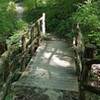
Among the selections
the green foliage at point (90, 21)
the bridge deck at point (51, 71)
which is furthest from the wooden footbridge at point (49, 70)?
the green foliage at point (90, 21)

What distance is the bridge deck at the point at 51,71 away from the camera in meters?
6.36

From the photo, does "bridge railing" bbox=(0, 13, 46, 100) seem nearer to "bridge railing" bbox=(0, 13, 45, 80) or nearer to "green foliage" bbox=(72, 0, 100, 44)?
"bridge railing" bbox=(0, 13, 45, 80)

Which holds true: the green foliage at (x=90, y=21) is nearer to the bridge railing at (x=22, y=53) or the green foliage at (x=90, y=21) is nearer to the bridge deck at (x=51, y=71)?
the bridge deck at (x=51, y=71)

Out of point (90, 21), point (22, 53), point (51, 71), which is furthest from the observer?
point (90, 21)

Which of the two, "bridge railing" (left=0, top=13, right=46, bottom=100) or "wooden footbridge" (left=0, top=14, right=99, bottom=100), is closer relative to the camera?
"bridge railing" (left=0, top=13, right=46, bottom=100)

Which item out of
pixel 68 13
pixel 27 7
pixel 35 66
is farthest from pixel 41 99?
pixel 27 7

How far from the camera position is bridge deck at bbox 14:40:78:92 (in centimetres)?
636

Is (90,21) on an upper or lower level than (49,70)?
upper

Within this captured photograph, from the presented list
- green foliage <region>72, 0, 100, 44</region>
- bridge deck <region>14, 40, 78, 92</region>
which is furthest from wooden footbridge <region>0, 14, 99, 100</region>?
green foliage <region>72, 0, 100, 44</region>

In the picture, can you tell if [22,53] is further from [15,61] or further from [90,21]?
[90,21]

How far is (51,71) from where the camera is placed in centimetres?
749

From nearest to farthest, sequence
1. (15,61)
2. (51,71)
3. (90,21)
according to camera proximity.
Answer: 1. (51,71)
2. (15,61)
3. (90,21)

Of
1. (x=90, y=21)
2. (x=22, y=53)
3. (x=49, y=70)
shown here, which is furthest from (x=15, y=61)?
(x=90, y=21)

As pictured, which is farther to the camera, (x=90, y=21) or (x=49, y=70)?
(x=90, y=21)
